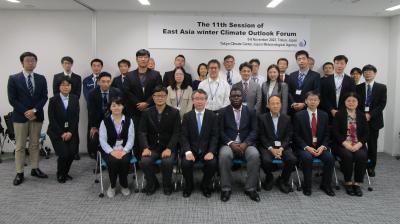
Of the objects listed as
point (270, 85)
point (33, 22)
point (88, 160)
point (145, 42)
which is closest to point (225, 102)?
point (270, 85)

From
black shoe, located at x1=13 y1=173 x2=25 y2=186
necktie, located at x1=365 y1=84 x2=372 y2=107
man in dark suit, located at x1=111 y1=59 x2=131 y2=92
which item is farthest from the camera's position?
man in dark suit, located at x1=111 y1=59 x2=131 y2=92

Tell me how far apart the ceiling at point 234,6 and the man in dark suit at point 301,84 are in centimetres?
104

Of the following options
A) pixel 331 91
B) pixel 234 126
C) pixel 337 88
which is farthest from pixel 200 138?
pixel 337 88

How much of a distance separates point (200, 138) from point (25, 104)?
101 inches

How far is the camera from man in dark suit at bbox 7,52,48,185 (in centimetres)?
434

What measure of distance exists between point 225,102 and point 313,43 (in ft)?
9.18

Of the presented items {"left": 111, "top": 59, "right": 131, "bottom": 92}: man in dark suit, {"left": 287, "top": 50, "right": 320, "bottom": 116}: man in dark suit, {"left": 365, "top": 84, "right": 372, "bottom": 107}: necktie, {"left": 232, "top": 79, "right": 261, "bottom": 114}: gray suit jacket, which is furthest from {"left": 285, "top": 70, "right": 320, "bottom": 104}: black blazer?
{"left": 111, "top": 59, "right": 131, "bottom": 92}: man in dark suit

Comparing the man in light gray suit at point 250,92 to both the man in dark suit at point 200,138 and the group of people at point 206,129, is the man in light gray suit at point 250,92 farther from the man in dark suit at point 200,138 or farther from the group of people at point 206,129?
the man in dark suit at point 200,138

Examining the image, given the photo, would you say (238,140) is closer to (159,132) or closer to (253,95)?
(253,95)

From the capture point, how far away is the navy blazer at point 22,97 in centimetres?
433

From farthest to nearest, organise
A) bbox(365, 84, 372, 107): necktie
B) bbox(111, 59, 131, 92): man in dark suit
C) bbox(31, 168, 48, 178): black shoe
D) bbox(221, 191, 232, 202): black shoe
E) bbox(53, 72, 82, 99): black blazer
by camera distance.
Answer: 1. bbox(53, 72, 82, 99): black blazer
2. bbox(111, 59, 131, 92): man in dark suit
3. bbox(365, 84, 372, 107): necktie
4. bbox(31, 168, 48, 178): black shoe
5. bbox(221, 191, 232, 202): black shoe

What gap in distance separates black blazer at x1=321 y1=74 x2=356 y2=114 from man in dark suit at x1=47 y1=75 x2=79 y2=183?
3823 millimetres

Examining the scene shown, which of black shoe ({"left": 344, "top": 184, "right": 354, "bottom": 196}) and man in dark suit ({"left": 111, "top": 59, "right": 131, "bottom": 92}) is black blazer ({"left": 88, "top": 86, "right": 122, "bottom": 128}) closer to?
man in dark suit ({"left": 111, "top": 59, "right": 131, "bottom": 92})

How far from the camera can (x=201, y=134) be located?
409 cm
